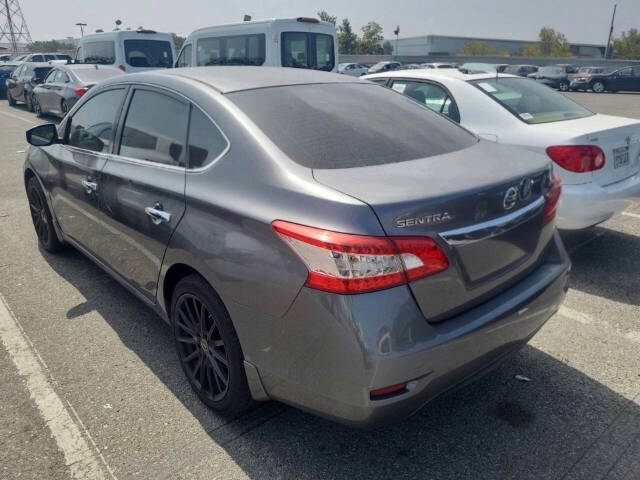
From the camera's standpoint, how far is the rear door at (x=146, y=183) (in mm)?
2715

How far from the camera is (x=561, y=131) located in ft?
14.3

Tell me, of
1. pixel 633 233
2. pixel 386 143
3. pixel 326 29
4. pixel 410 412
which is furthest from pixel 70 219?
pixel 326 29

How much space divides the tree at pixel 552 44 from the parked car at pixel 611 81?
193ft

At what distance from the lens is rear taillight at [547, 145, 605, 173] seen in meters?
4.17

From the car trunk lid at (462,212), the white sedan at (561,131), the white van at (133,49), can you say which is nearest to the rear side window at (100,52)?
the white van at (133,49)

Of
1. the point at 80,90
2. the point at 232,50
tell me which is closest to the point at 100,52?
the point at 80,90

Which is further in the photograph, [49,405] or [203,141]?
[49,405]

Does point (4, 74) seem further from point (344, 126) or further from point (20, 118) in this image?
point (344, 126)

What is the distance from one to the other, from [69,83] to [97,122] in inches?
412

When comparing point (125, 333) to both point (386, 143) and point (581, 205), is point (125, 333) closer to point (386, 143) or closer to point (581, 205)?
point (386, 143)

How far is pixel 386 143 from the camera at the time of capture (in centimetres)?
259

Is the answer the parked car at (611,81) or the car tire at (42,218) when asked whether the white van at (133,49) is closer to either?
the car tire at (42,218)

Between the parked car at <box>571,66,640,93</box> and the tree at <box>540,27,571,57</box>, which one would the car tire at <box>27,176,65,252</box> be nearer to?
the parked car at <box>571,66,640,93</box>

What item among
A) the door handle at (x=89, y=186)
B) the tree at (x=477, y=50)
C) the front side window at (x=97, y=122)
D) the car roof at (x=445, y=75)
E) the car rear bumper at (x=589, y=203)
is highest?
the tree at (x=477, y=50)
